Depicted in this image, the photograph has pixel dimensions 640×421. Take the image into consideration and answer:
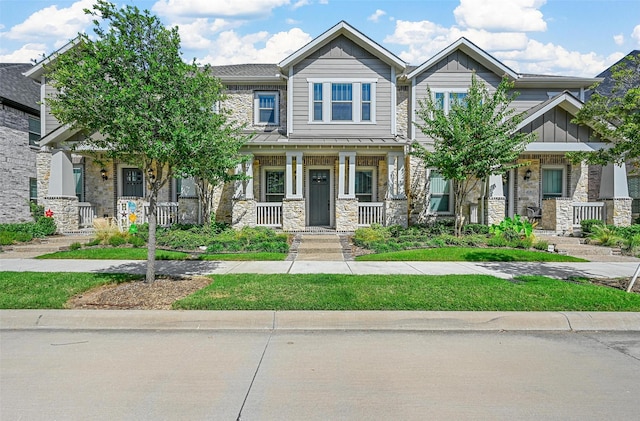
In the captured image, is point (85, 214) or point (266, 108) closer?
point (85, 214)

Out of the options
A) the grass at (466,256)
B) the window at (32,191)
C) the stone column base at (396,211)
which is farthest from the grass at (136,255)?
the window at (32,191)

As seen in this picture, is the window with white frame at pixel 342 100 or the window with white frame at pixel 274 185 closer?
the window with white frame at pixel 342 100

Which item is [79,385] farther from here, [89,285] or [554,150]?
[554,150]

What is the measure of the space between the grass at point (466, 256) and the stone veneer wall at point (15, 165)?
16892 mm

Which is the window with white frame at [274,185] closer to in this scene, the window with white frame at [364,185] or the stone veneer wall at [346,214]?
the stone veneer wall at [346,214]

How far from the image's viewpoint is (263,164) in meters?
18.2

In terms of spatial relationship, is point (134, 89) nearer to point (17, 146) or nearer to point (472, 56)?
point (472, 56)

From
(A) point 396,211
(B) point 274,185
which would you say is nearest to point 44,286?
(B) point 274,185

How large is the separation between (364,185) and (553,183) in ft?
27.6

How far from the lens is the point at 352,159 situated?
663 inches

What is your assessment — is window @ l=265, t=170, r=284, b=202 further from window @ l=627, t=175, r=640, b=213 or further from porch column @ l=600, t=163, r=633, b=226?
window @ l=627, t=175, r=640, b=213

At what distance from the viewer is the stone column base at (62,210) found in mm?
16578

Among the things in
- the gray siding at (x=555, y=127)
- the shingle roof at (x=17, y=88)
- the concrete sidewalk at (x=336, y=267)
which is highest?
the shingle roof at (x=17, y=88)

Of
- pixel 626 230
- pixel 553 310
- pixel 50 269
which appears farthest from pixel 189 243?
pixel 626 230
